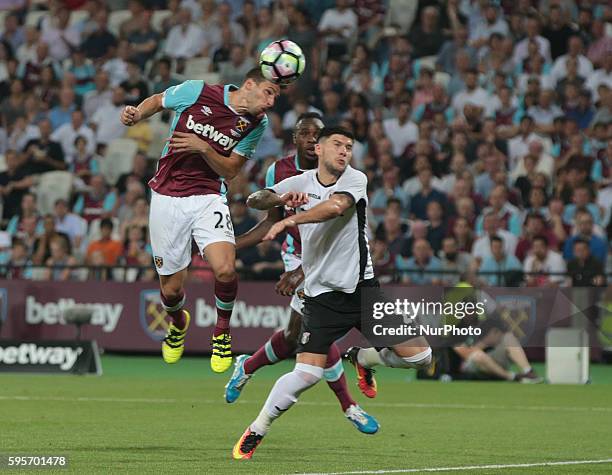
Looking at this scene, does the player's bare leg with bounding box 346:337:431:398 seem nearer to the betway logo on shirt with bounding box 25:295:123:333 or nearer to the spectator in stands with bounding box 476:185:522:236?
the spectator in stands with bounding box 476:185:522:236

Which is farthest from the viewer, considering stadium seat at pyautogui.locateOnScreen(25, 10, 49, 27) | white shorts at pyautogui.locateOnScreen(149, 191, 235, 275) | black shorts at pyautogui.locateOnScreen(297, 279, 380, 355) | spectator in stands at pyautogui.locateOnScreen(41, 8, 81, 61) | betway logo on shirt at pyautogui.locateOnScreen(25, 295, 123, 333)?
stadium seat at pyautogui.locateOnScreen(25, 10, 49, 27)

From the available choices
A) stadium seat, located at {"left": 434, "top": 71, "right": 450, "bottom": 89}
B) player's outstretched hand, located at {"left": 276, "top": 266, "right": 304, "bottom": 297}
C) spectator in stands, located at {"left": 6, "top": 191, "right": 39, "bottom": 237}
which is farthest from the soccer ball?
spectator in stands, located at {"left": 6, "top": 191, "right": 39, "bottom": 237}

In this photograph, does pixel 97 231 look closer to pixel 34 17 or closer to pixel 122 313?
pixel 122 313

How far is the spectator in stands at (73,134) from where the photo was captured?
1037 inches

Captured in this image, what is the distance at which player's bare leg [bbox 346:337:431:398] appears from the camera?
11180 mm

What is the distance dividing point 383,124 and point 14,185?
714cm

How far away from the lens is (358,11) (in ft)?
85.2

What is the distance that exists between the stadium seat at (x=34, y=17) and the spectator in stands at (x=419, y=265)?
11972 mm

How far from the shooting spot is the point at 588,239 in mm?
20500

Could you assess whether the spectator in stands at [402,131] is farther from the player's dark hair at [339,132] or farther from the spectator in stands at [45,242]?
the player's dark hair at [339,132]

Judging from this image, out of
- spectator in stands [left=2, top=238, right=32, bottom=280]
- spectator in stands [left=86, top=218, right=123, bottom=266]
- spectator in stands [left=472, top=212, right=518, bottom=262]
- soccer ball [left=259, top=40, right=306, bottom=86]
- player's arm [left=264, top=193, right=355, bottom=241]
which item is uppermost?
Result: soccer ball [left=259, top=40, right=306, bottom=86]

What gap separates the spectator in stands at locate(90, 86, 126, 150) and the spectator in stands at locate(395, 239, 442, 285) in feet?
24.2

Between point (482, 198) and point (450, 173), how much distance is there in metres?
0.80

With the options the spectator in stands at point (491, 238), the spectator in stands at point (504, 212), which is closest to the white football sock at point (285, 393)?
the spectator in stands at point (491, 238)
